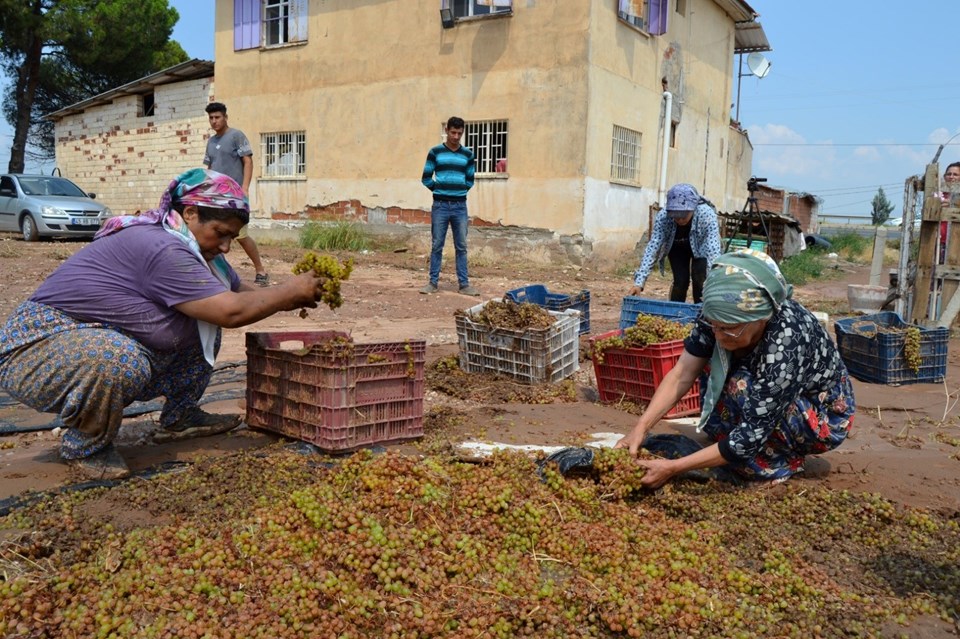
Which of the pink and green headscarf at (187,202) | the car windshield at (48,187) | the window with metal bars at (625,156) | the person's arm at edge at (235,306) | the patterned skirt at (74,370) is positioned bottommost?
the patterned skirt at (74,370)

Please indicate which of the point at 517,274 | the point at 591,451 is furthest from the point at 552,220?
the point at 591,451

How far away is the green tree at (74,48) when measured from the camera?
81.6ft

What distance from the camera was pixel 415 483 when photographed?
3037mm

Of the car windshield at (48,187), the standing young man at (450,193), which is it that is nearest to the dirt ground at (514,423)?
the standing young man at (450,193)

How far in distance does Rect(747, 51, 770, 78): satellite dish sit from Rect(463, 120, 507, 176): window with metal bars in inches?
422

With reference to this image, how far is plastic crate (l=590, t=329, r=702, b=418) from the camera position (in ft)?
15.6

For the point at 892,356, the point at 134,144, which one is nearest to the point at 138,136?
the point at 134,144

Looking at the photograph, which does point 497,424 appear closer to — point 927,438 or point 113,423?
point 113,423

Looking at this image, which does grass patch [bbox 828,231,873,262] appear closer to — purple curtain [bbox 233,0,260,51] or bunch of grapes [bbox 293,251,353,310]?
purple curtain [bbox 233,0,260,51]

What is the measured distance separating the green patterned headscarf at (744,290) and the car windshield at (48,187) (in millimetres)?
16634

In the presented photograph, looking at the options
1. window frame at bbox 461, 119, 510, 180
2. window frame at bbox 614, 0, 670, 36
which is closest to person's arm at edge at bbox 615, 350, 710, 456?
window frame at bbox 461, 119, 510, 180

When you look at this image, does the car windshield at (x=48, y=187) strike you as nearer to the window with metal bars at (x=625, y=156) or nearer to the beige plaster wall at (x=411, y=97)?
the beige plaster wall at (x=411, y=97)

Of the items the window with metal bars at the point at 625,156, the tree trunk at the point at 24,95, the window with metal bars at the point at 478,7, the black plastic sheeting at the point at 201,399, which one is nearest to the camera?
the black plastic sheeting at the point at 201,399

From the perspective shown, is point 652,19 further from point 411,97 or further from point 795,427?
point 795,427
